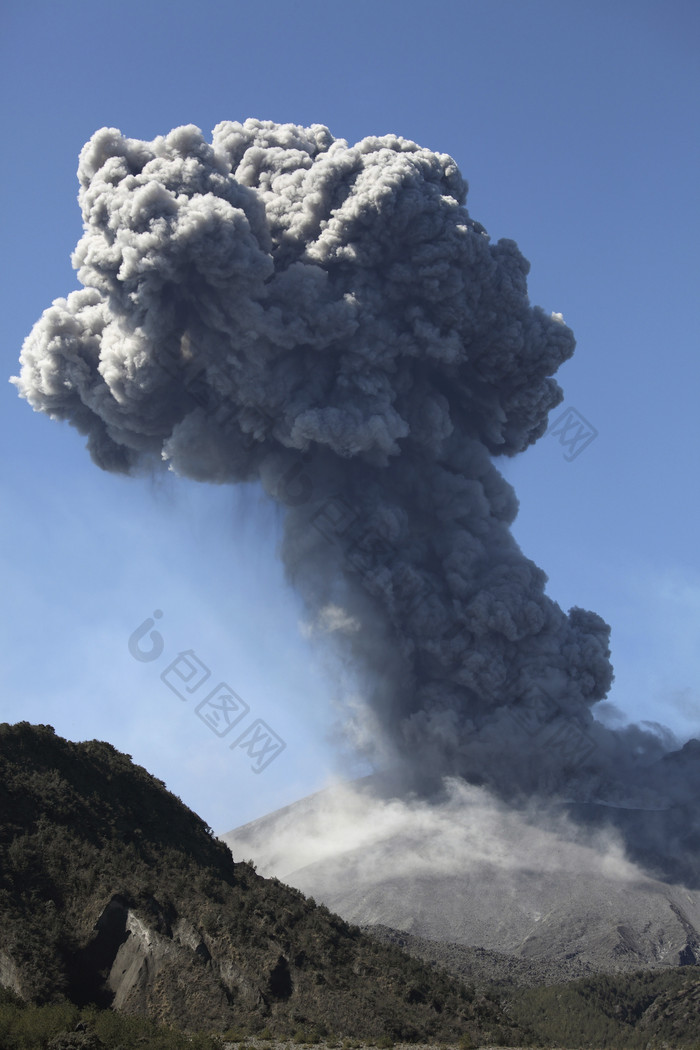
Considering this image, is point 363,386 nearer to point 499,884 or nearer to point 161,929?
point 499,884

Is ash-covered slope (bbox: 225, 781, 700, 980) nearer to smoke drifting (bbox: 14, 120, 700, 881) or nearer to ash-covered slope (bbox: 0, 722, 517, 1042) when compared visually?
smoke drifting (bbox: 14, 120, 700, 881)

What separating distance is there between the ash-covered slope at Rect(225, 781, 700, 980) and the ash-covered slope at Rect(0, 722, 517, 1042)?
21114mm

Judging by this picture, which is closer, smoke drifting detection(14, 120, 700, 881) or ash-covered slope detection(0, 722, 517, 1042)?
ash-covered slope detection(0, 722, 517, 1042)

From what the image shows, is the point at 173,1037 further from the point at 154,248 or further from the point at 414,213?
the point at 414,213

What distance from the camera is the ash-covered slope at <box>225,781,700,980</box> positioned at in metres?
52.1

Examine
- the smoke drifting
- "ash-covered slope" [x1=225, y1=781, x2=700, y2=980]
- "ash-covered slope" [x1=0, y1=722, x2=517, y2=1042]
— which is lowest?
"ash-covered slope" [x1=0, y1=722, x2=517, y2=1042]

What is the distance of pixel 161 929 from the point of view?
26891 mm

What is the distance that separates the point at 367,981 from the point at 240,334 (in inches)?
1495

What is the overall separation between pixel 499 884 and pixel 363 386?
96.9ft

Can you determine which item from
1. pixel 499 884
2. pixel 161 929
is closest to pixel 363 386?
pixel 499 884

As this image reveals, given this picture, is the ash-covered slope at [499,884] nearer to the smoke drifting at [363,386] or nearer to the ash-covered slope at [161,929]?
the smoke drifting at [363,386]

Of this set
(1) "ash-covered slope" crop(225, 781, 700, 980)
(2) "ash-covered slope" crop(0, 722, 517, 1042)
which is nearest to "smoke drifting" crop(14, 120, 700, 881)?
(1) "ash-covered slope" crop(225, 781, 700, 980)

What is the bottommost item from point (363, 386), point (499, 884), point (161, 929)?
point (161, 929)

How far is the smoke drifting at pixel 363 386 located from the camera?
5700 centimetres
